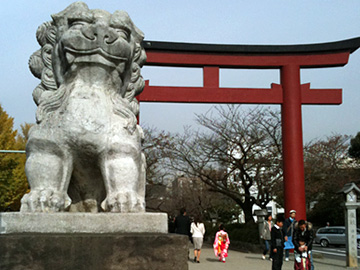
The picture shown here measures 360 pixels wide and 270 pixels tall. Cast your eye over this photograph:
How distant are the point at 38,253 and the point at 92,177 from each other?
2.35ft

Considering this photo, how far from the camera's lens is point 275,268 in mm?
6906

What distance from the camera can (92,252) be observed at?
80.0 inches

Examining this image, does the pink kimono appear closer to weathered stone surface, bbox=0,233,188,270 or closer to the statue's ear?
the statue's ear

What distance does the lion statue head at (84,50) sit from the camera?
255cm

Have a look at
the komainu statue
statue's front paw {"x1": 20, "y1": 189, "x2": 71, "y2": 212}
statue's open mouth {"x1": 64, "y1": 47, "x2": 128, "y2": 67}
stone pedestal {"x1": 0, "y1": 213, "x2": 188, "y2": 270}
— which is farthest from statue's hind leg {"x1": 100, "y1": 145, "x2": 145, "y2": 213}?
statue's open mouth {"x1": 64, "y1": 47, "x2": 128, "y2": 67}

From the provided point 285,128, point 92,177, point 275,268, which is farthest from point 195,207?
point 92,177

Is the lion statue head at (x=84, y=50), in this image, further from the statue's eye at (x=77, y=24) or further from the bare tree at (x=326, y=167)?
the bare tree at (x=326, y=167)

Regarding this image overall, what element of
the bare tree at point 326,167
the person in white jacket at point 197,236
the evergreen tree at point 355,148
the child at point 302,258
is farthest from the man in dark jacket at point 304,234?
the evergreen tree at point 355,148

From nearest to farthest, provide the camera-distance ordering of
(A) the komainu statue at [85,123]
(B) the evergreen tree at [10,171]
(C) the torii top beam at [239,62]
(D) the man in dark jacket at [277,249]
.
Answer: (A) the komainu statue at [85,123] < (D) the man in dark jacket at [277,249] < (C) the torii top beam at [239,62] < (B) the evergreen tree at [10,171]

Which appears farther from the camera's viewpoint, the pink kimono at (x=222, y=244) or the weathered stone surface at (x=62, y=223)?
the pink kimono at (x=222, y=244)

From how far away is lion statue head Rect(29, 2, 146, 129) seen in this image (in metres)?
2.55

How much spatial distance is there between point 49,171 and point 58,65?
0.73 m

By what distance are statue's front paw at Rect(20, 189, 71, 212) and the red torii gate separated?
8783 mm

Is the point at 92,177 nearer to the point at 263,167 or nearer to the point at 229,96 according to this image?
the point at 229,96
